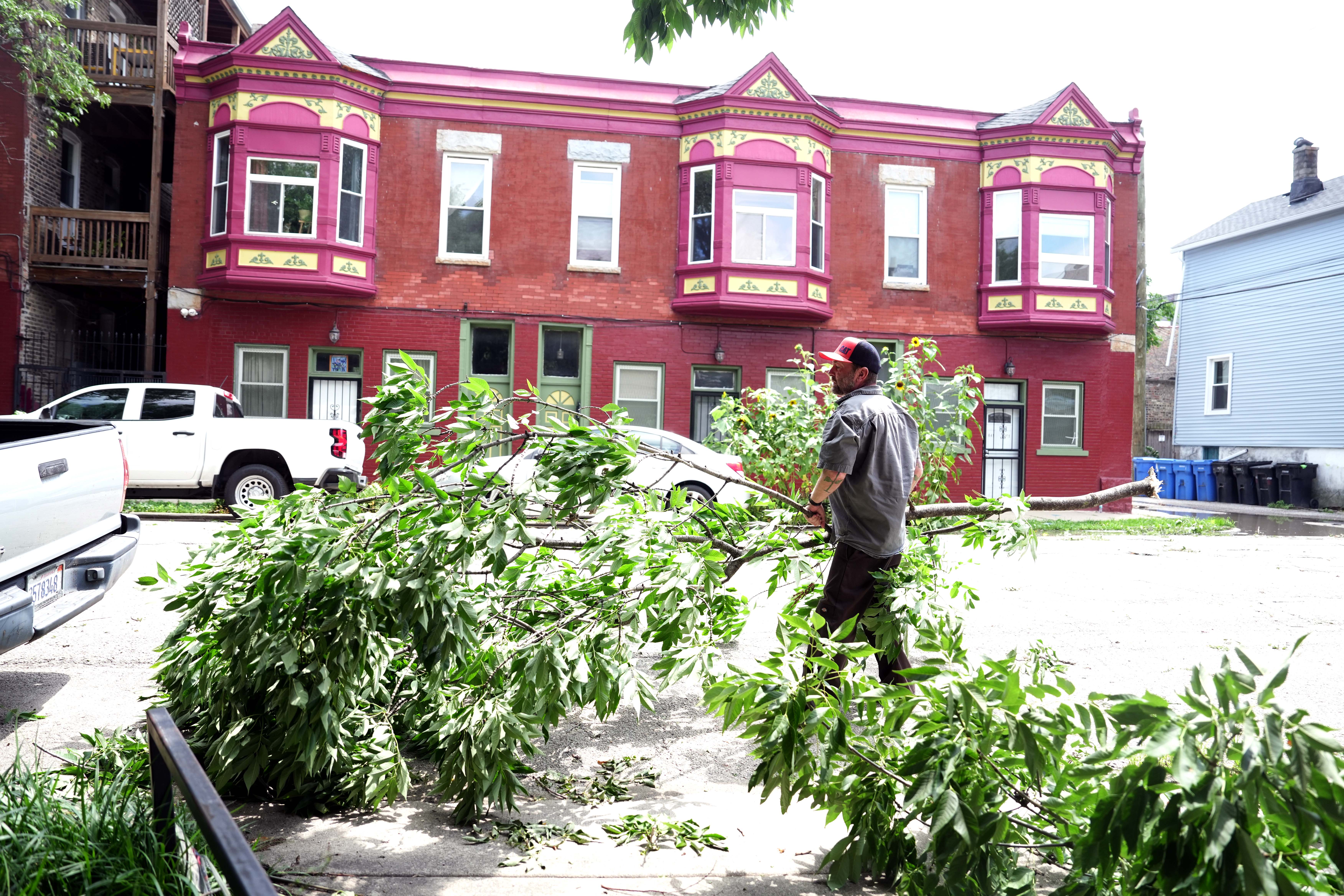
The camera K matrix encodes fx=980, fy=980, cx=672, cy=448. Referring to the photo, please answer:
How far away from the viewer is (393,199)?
1917 centimetres

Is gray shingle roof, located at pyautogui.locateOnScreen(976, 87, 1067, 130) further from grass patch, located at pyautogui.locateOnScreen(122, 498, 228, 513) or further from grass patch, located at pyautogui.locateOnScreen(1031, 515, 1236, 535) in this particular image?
grass patch, located at pyautogui.locateOnScreen(122, 498, 228, 513)

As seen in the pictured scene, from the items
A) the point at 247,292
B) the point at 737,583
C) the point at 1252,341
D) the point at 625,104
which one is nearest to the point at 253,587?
the point at 737,583

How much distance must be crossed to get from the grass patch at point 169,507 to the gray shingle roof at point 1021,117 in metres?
16.9

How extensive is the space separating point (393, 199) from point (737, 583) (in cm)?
1289

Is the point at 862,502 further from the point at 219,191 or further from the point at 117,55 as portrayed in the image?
the point at 117,55

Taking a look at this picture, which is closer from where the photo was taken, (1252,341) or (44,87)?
(44,87)

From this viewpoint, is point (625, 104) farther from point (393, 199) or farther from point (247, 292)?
point (247, 292)

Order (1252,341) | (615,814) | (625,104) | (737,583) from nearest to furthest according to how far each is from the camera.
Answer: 1. (615,814)
2. (737,583)
3. (625,104)
4. (1252,341)

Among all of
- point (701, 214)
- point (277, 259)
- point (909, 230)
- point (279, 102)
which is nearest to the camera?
point (277, 259)

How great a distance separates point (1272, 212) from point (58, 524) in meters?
33.3

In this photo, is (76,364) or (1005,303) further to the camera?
(1005,303)

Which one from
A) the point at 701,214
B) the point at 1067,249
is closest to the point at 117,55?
the point at 701,214

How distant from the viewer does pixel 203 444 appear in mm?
14141

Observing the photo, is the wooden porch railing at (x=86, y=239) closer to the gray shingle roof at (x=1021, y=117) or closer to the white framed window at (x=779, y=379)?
the white framed window at (x=779, y=379)
